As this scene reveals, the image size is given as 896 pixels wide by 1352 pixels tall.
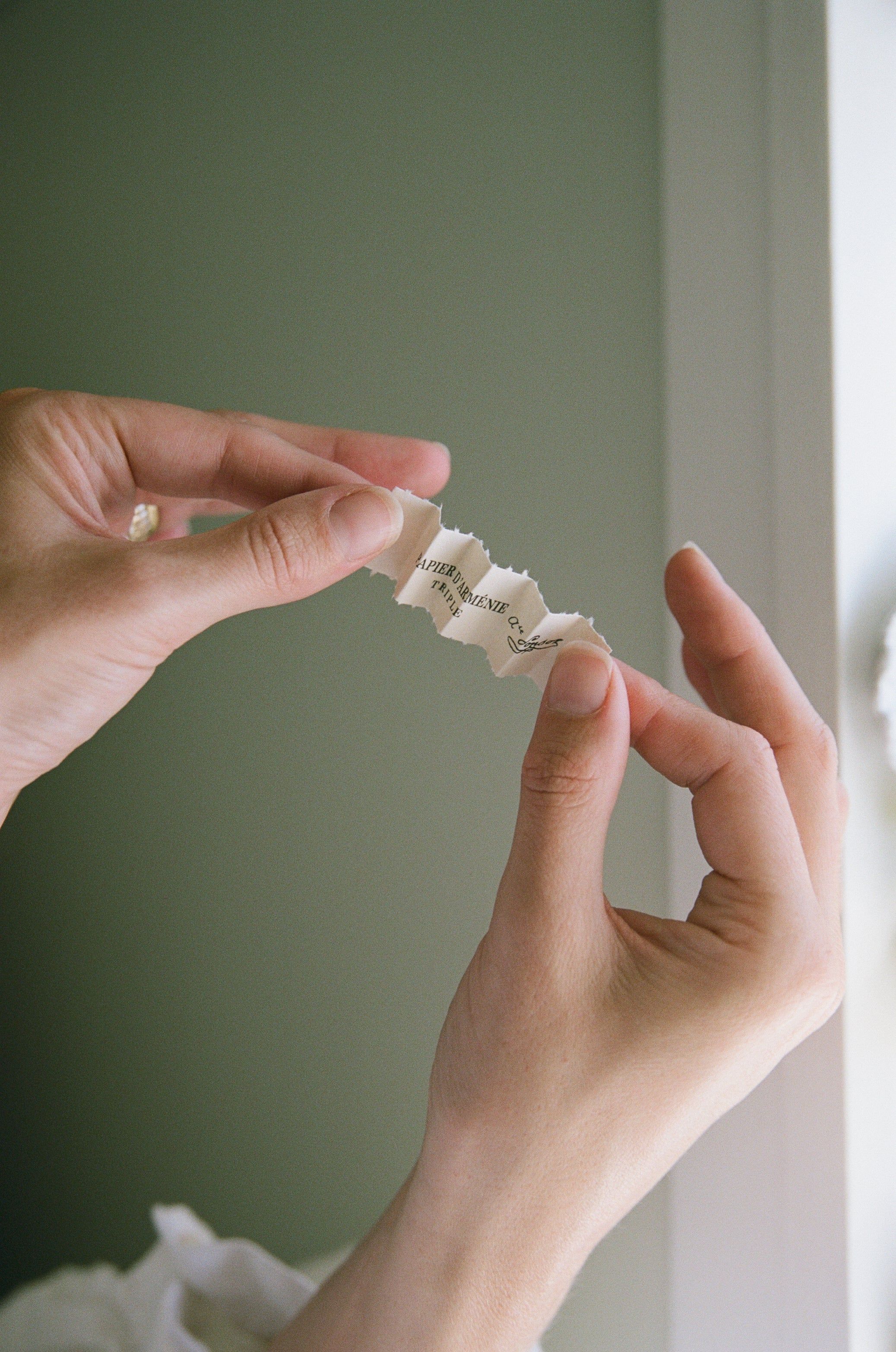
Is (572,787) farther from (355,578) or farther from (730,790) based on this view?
(355,578)

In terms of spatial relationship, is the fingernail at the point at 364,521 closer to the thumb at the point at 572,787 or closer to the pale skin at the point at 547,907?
the pale skin at the point at 547,907

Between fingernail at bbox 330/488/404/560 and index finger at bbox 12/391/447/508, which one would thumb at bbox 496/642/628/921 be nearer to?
fingernail at bbox 330/488/404/560

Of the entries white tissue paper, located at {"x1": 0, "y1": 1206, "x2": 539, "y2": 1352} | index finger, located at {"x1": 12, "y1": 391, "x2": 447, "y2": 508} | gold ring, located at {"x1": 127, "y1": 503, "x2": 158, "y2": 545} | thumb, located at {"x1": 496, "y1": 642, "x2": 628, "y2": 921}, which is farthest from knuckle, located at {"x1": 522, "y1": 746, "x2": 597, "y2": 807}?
white tissue paper, located at {"x1": 0, "y1": 1206, "x2": 539, "y2": 1352}

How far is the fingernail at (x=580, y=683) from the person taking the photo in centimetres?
43

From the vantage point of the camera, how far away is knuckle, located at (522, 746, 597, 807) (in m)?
0.43

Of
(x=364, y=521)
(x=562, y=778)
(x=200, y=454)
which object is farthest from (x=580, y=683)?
(x=200, y=454)

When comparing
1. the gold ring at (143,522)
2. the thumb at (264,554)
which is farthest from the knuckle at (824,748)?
the gold ring at (143,522)

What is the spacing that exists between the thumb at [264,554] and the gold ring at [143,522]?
271mm

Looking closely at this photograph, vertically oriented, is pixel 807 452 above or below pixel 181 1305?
above

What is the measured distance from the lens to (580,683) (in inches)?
16.9

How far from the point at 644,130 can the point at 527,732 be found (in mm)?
456

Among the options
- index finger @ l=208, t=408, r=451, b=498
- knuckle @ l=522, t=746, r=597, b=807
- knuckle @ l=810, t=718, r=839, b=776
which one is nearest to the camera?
knuckle @ l=522, t=746, r=597, b=807

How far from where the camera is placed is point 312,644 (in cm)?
94

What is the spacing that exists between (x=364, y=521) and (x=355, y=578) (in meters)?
0.41
